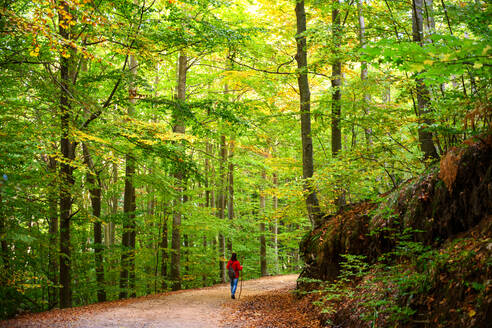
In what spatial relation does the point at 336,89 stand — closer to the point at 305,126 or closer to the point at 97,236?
the point at 305,126

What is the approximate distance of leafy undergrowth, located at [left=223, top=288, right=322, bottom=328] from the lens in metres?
6.64

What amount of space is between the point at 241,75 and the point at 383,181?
6788mm

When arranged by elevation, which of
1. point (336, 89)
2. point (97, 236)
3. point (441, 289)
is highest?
point (336, 89)

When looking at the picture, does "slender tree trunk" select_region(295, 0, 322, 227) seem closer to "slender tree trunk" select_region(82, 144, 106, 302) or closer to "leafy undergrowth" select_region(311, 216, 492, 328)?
"leafy undergrowth" select_region(311, 216, 492, 328)

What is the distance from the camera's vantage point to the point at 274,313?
7.89 metres

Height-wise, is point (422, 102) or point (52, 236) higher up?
point (422, 102)

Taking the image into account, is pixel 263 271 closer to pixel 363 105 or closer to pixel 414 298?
pixel 363 105

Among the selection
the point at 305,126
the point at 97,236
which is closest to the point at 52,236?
the point at 97,236

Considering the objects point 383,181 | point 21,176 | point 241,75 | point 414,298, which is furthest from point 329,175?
point 21,176

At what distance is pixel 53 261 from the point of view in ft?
43.9

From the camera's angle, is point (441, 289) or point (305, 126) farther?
point (305, 126)

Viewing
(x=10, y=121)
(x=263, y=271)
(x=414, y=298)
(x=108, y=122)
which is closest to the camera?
(x=414, y=298)

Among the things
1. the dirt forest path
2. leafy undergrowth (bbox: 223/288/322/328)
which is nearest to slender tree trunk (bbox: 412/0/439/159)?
leafy undergrowth (bbox: 223/288/322/328)

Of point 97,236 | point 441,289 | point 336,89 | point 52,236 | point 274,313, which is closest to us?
point 441,289
